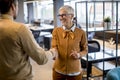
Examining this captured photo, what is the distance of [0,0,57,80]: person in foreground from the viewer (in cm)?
151

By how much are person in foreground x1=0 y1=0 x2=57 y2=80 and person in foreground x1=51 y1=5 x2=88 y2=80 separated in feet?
2.58

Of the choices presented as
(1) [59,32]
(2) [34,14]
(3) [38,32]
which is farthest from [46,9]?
(1) [59,32]

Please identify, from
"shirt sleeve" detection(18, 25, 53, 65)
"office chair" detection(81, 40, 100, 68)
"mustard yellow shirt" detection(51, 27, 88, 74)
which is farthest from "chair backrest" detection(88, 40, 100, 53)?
"shirt sleeve" detection(18, 25, 53, 65)

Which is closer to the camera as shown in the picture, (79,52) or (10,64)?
(10,64)

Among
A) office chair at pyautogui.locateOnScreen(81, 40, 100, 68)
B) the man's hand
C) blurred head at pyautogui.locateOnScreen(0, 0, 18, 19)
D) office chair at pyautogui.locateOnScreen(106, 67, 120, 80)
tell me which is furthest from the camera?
office chair at pyautogui.locateOnScreen(81, 40, 100, 68)

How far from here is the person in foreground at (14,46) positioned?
1515 millimetres

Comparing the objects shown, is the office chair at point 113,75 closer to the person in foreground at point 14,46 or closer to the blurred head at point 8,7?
the person in foreground at point 14,46

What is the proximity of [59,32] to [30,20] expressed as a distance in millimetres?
9620

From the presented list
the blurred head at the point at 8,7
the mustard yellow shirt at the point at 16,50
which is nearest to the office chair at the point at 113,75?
the mustard yellow shirt at the point at 16,50

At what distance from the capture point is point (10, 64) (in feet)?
5.17

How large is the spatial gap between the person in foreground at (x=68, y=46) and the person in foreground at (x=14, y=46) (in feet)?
2.58

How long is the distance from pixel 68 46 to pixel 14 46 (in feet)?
3.14

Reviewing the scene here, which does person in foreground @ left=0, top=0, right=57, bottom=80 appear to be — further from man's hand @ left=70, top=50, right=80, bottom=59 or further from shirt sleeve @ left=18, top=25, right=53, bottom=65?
man's hand @ left=70, top=50, right=80, bottom=59

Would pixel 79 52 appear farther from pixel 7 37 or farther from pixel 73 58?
pixel 7 37
